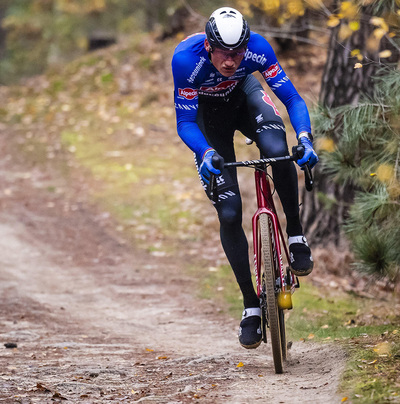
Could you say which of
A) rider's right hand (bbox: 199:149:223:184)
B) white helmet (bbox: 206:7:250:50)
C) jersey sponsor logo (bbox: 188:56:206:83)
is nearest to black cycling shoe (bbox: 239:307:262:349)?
rider's right hand (bbox: 199:149:223:184)

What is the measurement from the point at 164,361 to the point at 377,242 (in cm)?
208

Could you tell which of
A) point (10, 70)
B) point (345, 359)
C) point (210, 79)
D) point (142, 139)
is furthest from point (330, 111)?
point (10, 70)

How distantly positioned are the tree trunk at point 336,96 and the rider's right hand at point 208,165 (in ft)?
9.34

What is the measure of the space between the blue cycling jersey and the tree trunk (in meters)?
2.26

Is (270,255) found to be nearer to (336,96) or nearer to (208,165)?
(208,165)

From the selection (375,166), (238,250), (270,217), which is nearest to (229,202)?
(270,217)

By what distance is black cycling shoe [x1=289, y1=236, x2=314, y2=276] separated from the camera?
4785 millimetres

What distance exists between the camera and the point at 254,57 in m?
4.62

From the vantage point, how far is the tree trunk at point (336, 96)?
702 centimetres

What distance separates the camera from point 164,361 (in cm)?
512

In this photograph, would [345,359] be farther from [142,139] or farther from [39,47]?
[39,47]

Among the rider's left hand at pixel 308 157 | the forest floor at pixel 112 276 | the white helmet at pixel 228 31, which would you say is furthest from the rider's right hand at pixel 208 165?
the forest floor at pixel 112 276

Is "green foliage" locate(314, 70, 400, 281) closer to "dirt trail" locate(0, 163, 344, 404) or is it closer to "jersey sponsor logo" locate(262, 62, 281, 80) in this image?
"dirt trail" locate(0, 163, 344, 404)

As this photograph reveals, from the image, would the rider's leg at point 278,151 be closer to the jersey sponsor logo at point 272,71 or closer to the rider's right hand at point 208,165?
the jersey sponsor logo at point 272,71
